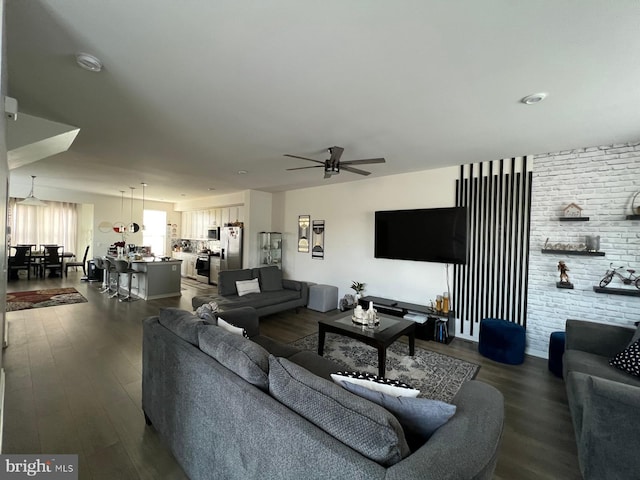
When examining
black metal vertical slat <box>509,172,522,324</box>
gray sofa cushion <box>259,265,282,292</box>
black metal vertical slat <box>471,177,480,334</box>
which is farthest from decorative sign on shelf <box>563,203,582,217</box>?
gray sofa cushion <box>259,265,282,292</box>

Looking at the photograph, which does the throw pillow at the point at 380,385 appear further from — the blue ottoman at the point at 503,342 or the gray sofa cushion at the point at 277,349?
the blue ottoman at the point at 503,342

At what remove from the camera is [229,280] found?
498 centimetres

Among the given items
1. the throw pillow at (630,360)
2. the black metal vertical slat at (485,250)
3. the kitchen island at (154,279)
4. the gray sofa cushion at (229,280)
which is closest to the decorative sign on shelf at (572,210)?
the black metal vertical slat at (485,250)

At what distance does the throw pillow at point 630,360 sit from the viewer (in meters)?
2.19

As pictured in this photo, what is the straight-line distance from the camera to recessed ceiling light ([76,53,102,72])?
186 cm

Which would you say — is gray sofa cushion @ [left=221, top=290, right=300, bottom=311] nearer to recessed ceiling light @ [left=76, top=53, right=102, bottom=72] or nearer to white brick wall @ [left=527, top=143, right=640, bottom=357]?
recessed ceiling light @ [left=76, top=53, right=102, bottom=72]

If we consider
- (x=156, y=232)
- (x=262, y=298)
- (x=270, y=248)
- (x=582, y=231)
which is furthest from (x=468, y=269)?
(x=156, y=232)

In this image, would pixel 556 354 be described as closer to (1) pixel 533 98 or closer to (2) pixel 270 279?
(1) pixel 533 98

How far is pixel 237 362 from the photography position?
149cm

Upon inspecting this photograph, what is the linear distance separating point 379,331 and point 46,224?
11.5m

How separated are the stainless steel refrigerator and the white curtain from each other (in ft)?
20.0

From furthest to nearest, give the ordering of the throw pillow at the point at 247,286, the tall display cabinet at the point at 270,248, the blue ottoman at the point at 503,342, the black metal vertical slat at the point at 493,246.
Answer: the tall display cabinet at the point at 270,248
the throw pillow at the point at 247,286
the black metal vertical slat at the point at 493,246
the blue ottoman at the point at 503,342

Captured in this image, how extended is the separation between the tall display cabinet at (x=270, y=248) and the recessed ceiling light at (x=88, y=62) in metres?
5.13

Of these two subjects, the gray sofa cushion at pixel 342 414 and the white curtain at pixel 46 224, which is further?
the white curtain at pixel 46 224
